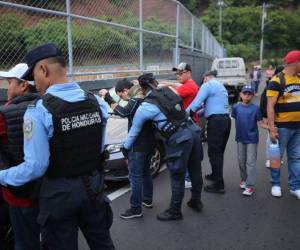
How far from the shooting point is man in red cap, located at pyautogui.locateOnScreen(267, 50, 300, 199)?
5.07 meters

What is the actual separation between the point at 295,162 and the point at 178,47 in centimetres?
952

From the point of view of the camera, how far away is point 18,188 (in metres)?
2.54

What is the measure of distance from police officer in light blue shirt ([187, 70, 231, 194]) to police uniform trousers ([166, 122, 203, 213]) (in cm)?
91

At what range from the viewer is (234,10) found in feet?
238

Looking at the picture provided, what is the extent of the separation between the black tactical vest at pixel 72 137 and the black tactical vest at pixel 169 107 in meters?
1.76

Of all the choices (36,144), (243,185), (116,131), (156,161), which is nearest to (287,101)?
(243,185)

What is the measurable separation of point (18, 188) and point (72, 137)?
52 cm

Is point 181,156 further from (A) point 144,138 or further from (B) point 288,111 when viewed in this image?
(B) point 288,111

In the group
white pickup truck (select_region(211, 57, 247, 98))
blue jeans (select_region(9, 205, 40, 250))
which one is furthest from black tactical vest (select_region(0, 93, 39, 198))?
white pickup truck (select_region(211, 57, 247, 98))

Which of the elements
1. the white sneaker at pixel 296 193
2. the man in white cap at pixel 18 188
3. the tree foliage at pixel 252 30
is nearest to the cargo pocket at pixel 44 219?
the man in white cap at pixel 18 188

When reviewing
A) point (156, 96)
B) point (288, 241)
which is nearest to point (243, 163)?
point (288, 241)

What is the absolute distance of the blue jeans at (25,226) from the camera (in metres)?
2.75

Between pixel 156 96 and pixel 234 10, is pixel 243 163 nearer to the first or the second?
pixel 156 96

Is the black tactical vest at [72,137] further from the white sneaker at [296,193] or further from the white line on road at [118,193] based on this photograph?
the white sneaker at [296,193]
